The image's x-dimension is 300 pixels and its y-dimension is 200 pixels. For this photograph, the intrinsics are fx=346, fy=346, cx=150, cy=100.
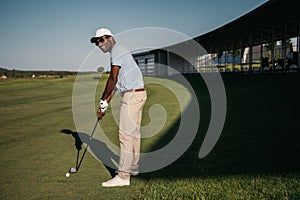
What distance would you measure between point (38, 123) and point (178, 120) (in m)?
4.46

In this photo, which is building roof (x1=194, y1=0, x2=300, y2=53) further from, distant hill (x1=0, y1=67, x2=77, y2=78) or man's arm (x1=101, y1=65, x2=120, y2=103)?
distant hill (x1=0, y1=67, x2=77, y2=78)

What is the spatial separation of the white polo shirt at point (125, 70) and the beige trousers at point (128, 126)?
110 mm

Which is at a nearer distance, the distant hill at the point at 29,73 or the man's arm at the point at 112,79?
the man's arm at the point at 112,79

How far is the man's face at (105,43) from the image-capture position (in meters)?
4.62

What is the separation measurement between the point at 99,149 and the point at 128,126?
101 inches

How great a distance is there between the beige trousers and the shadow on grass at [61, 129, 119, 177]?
556mm

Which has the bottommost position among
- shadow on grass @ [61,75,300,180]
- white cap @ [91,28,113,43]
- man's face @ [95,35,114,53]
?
shadow on grass @ [61,75,300,180]

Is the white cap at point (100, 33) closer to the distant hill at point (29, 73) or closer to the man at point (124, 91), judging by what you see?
the man at point (124, 91)

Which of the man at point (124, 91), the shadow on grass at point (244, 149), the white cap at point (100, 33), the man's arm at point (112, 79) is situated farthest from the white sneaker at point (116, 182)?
the white cap at point (100, 33)

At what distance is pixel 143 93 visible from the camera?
482cm

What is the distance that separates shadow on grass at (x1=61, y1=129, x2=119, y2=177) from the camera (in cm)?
600

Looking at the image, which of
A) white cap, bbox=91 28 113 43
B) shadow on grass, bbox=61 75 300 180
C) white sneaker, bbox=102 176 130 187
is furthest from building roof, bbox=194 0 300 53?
white sneaker, bbox=102 176 130 187

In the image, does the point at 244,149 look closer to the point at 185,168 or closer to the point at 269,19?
the point at 185,168

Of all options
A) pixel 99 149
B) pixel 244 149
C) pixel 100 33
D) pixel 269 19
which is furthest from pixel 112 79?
pixel 269 19
